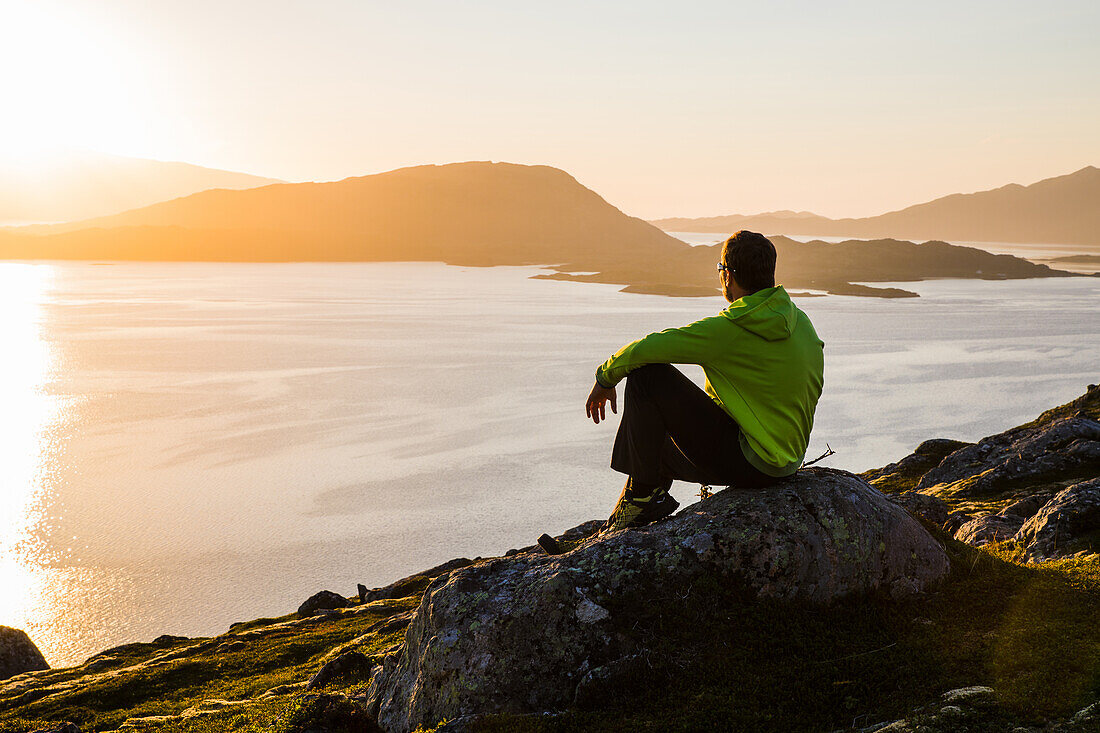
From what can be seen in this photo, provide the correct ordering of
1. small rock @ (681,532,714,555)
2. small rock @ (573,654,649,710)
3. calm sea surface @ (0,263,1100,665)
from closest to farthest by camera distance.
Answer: small rock @ (573,654,649,710) → small rock @ (681,532,714,555) → calm sea surface @ (0,263,1100,665)

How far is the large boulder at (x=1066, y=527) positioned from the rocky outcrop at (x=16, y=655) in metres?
25.3

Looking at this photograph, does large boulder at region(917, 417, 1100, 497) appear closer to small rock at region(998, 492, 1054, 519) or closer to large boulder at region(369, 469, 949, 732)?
small rock at region(998, 492, 1054, 519)

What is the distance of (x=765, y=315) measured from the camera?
19.2ft

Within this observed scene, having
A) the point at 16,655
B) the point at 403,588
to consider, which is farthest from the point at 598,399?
the point at 16,655

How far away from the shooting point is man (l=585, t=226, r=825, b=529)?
19.4 feet

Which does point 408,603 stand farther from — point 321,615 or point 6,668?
point 6,668

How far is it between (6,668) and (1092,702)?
86.7ft

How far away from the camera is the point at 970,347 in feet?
299

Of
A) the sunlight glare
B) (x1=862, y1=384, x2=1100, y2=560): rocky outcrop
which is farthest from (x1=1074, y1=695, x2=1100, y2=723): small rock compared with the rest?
the sunlight glare

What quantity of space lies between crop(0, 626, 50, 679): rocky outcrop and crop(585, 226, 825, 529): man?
2341 cm

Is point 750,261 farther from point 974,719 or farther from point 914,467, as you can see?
point 914,467

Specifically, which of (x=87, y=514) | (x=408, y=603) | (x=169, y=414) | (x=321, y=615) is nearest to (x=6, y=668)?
(x=321, y=615)

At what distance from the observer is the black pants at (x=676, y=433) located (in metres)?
6.16

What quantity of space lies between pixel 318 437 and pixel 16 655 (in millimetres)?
29739
